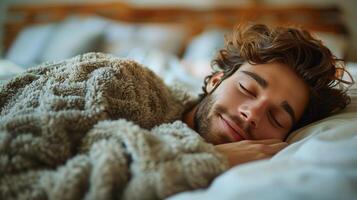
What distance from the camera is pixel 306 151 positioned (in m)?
0.58

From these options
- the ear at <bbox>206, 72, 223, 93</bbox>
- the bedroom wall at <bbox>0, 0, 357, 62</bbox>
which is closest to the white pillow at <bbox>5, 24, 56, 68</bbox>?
the bedroom wall at <bbox>0, 0, 357, 62</bbox>

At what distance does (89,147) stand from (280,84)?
20.0 inches

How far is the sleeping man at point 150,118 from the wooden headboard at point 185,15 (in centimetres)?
155

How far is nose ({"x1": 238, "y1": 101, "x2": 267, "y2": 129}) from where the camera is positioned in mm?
818

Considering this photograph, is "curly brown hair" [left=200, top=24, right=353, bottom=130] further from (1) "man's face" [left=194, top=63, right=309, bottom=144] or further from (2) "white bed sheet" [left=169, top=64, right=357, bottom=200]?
(2) "white bed sheet" [left=169, top=64, right=357, bottom=200]

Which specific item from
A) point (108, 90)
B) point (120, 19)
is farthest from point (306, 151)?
point (120, 19)

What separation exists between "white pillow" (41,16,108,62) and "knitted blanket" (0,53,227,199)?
181 cm

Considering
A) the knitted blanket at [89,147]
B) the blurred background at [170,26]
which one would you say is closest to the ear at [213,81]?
the knitted blanket at [89,147]

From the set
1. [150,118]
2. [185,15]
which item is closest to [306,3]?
[185,15]

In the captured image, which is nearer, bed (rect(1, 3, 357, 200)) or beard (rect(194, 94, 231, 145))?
beard (rect(194, 94, 231, 145))

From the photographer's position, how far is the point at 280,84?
88 centimetres

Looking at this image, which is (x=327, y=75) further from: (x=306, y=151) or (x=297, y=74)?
(x=306, y=151)

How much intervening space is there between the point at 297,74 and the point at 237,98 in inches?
8.1

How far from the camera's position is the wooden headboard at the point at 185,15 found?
2.65 metres
